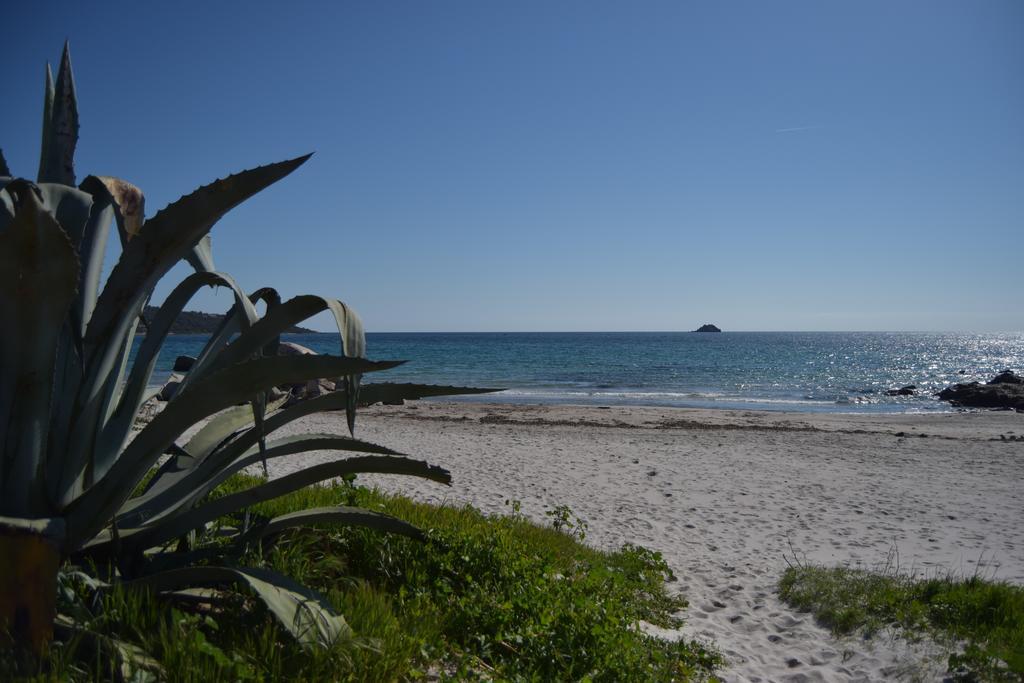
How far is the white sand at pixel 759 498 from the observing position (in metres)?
4.59

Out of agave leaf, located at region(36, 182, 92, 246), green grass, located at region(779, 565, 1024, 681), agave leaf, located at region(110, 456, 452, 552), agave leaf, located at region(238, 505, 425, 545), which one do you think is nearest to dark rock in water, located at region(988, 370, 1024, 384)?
green grass, located at region(779, 565, 1024, 681)

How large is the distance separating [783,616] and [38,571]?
4772 mm

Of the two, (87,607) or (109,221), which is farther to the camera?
(109,221)

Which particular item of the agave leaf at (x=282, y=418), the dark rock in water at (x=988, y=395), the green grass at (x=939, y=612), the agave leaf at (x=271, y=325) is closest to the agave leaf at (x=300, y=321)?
the agave leaf at (x=271, y=325)

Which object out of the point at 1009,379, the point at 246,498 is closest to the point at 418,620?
the point at 246,498

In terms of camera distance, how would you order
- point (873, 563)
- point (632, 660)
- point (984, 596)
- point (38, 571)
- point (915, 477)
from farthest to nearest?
point (915, 477), point (873, 563), point (984, 596), point (632, 660), point (38, 571)

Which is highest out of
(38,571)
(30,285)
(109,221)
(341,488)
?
(109,221)

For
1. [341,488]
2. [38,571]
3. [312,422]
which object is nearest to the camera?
[38,571]

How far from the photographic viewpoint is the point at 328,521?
3117 mm

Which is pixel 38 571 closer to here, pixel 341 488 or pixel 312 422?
pixel 341 488

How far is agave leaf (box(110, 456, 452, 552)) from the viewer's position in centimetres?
266

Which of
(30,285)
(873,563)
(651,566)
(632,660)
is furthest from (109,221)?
(873,563)

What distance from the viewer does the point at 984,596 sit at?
4570 millimetres

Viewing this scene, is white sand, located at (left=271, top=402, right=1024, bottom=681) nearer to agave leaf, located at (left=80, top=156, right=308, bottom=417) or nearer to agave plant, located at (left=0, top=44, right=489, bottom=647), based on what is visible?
agave plant, located at (left=0, top=44, right=489, bottom=647)
